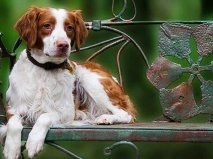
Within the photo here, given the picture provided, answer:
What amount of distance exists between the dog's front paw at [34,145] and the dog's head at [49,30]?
518 mm

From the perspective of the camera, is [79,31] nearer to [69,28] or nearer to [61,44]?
[69,28]

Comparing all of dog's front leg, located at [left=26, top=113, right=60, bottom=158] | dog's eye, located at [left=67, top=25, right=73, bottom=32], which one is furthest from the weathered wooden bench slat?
dog's eye, located at [left=67, top=25, right=73, bottom=32]

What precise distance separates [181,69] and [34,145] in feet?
4.58

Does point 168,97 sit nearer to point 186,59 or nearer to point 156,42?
point 186,59

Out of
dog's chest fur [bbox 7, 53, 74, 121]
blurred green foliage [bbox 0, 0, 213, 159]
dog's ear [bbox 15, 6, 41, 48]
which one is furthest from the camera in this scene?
blurred green foliage [bbox 0, 0, 213, 159]

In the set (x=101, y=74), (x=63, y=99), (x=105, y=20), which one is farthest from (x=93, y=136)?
(x=105, y=20)

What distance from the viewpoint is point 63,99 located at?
646cm

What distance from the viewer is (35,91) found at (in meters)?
6.39

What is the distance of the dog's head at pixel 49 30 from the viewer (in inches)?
242

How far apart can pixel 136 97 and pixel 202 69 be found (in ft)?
2.75

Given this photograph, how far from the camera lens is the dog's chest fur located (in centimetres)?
637

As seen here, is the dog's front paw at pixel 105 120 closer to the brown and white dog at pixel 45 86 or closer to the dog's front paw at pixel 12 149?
the brown and white dog at pixel 45 86

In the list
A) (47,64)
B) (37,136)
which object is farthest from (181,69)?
(37,136)

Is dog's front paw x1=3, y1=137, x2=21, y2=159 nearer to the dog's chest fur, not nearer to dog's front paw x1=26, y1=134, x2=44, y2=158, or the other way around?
dog's front paw x1=26, y1=134, x2=44, y2=158
